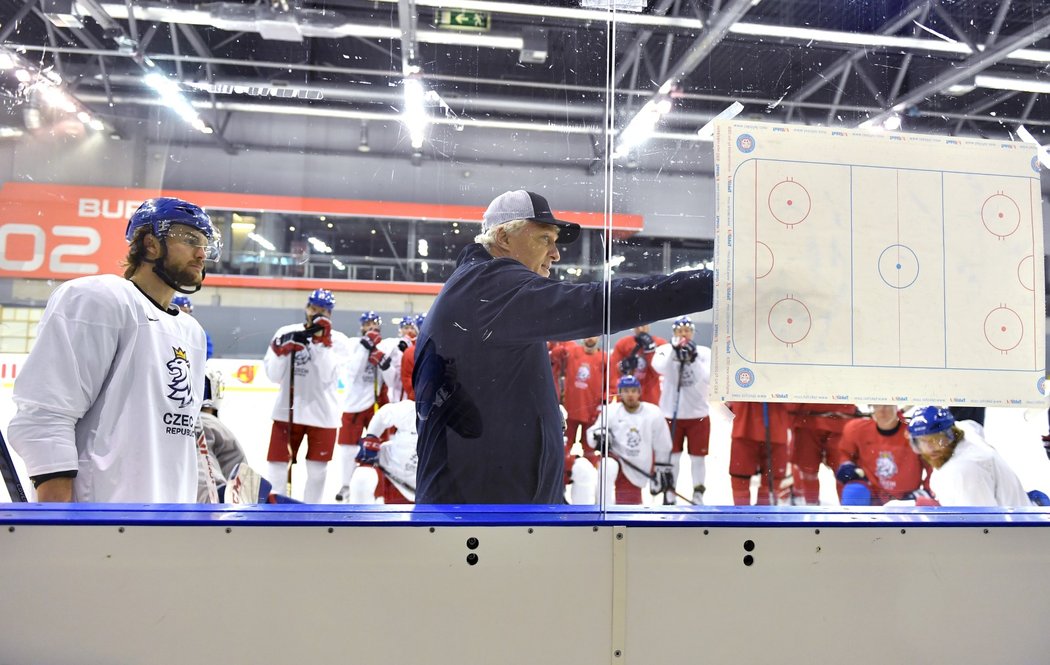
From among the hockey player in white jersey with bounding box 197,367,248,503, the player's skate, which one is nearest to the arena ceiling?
the hockey player in white jersey with bounding box 197,367,248,503

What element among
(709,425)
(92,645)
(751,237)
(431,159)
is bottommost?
(92,645)

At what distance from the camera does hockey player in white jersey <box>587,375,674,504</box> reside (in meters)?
1.17

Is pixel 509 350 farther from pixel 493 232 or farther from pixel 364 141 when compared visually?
pixel 364 141

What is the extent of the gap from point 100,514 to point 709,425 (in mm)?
995

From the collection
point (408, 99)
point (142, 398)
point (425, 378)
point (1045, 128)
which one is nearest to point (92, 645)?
point (142, 398)

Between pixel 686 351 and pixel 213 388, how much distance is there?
1.15 m

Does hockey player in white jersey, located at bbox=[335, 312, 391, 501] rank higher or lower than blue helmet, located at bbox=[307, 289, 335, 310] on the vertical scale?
lower

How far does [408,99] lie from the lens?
127 cm

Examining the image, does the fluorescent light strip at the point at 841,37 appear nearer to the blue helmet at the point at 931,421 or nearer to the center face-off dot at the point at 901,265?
the center face-off dot at the point at 901,265

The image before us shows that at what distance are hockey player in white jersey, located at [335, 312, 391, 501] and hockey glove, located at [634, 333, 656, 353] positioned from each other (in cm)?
56

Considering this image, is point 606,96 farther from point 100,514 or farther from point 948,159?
point 100,514

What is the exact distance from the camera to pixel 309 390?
1826 millimetres

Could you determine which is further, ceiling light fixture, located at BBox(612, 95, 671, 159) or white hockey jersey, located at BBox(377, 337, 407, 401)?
white hockey jersey, located at BBox(377, 337, 407, 401)

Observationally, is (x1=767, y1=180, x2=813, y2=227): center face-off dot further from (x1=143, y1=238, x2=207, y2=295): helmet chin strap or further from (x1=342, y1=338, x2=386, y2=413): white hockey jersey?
(x1=143, y1=238, x2=207, y2=295): helmet chin strap
